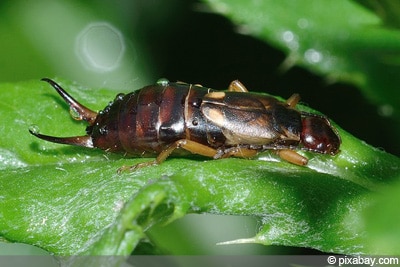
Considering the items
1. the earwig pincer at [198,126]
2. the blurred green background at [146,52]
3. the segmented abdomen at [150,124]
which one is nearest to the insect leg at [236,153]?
the earwig pincer at [198,126]

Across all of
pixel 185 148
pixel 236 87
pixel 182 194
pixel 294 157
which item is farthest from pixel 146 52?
pixel 182 194

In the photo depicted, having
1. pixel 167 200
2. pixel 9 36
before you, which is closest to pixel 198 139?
pixel 167 200

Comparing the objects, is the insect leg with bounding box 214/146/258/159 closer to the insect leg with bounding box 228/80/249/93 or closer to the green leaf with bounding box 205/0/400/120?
the insect leg with bounding box 228/80/249/93

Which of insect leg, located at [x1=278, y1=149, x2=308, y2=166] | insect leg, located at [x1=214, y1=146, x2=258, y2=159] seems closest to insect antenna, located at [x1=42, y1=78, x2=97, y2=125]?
insect leg, located at [x1=214, y1=146, x2=258, y2=159]

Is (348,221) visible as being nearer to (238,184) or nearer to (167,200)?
(238,184)

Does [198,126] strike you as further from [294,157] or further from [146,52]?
[146,52]

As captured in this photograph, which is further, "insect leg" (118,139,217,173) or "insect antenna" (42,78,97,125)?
"insect antenna" (42,78,97,125)
